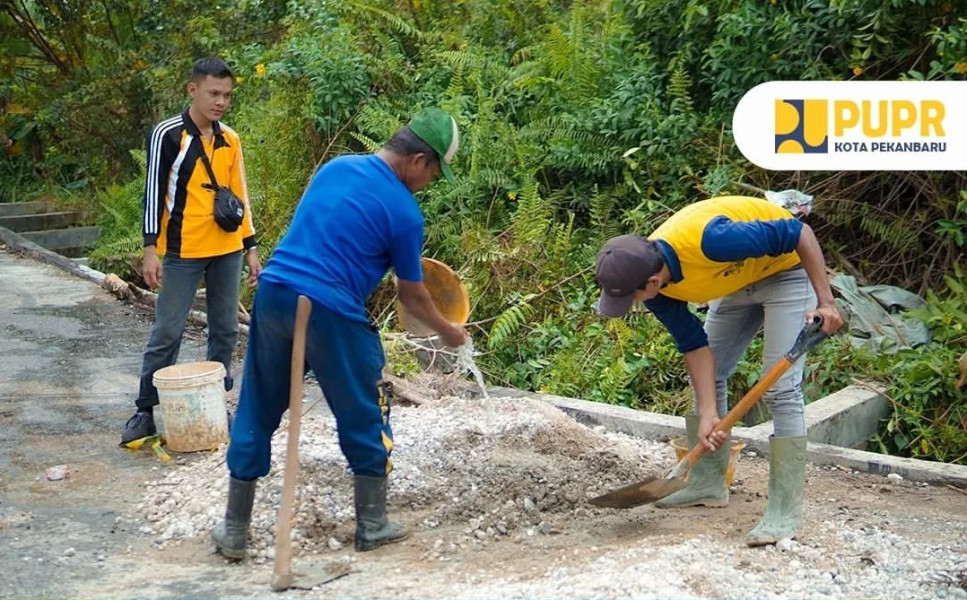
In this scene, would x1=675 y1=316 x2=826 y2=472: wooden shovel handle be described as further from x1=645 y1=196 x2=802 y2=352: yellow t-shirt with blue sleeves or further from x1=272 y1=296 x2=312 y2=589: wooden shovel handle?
x1=272 y1=296 x2=312 y2=589: wooden shovel handle

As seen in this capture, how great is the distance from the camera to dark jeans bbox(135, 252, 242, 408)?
606cm

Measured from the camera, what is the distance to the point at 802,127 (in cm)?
834

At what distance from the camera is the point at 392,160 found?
4527 millimetres

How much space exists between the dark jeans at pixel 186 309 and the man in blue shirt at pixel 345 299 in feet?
5.37

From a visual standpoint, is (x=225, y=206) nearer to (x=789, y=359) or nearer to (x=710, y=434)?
(x=710, y=434)

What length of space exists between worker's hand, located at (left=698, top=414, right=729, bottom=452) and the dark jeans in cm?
282

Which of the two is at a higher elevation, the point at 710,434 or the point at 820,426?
the point at 710,434

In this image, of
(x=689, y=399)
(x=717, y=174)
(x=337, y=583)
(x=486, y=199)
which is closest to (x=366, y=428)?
(x=337, y=583)

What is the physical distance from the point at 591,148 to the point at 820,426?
385cm

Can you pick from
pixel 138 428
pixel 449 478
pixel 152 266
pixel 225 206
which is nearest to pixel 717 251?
pixel 449 478

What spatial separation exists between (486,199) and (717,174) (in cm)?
219

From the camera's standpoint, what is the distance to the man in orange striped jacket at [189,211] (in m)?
5.96

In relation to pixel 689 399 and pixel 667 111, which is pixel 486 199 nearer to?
pixel 667 111

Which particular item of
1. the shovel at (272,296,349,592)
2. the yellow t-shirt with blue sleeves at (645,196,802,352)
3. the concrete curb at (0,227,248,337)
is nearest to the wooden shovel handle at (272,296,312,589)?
the shovel at (272,296,349,592)
